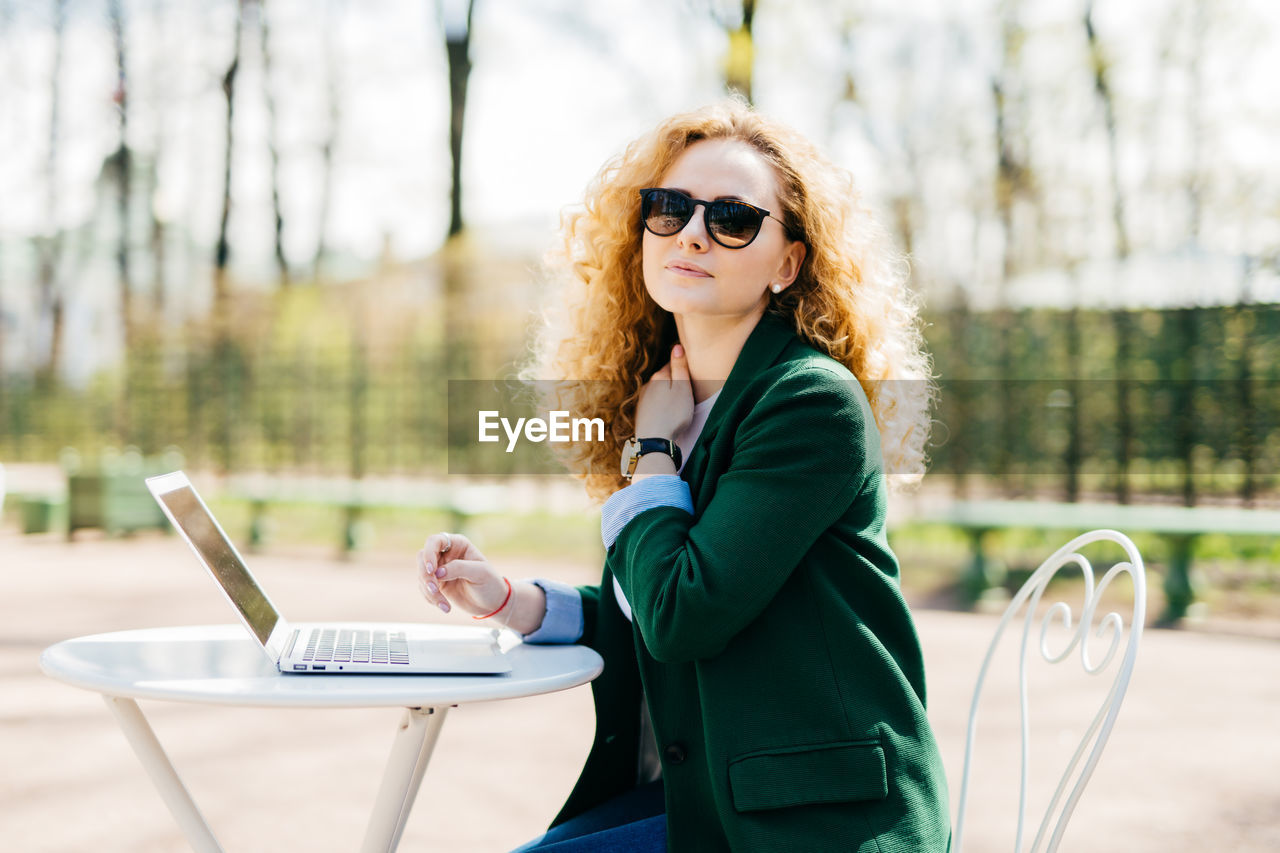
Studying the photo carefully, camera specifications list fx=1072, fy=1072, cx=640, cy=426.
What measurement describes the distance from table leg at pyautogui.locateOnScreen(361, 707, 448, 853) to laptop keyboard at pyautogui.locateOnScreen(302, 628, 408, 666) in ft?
0.32

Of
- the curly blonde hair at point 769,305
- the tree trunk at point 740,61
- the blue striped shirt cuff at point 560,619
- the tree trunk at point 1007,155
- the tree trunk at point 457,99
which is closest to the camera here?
the curly blonde hair at point 769,305

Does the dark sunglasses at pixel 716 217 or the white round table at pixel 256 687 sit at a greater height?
the dark sunglasses at pixel 716 217

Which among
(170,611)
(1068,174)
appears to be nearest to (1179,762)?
(170,611)

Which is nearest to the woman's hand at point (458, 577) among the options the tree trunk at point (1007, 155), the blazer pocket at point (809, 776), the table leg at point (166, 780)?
the table leg at point (166, 780)

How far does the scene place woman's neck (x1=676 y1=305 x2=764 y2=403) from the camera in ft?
6.00

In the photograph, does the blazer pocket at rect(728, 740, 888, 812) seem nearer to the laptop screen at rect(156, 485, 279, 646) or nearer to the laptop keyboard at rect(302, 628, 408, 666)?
the laptop keyboard at rect(302, 628, 408, 666)

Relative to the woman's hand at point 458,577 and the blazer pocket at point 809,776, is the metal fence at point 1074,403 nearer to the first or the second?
the woman's hand at point 458,577

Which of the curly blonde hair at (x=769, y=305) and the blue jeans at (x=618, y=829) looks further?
the curly blonde hair at (x=769, y=305)

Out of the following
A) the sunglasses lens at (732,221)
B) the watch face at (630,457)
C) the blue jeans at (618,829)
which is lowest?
the blue jeans at (618,829)

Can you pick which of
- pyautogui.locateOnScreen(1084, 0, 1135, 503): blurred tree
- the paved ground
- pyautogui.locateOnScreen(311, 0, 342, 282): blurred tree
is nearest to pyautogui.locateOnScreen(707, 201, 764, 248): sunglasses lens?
the paved ground

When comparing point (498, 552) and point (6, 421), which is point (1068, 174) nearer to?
point (498, 552)

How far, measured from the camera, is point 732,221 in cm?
176

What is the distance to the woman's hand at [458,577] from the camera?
1852 mm

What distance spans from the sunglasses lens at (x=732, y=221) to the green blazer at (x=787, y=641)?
25cm
